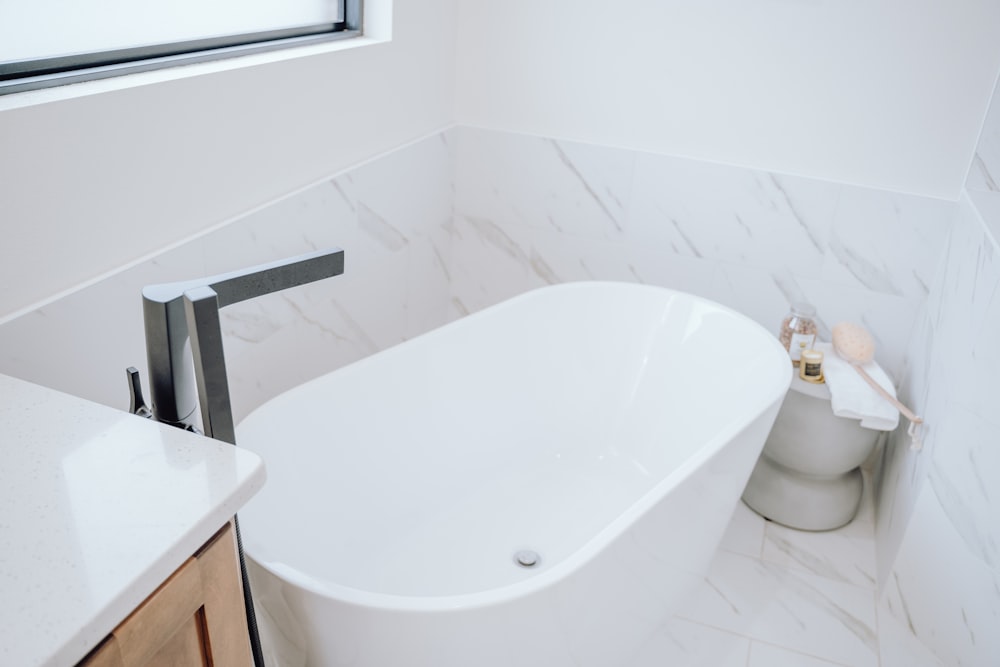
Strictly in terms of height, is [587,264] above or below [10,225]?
below

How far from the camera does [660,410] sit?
2.62 m

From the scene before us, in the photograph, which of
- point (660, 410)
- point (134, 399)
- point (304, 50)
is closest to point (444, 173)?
point (304, 50)

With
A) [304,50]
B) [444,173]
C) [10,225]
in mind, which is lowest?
[444,173]

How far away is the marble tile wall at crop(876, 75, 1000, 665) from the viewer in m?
1.88

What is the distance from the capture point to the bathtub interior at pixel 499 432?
Answer: 1.96 meters

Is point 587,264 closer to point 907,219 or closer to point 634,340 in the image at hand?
point 634,340

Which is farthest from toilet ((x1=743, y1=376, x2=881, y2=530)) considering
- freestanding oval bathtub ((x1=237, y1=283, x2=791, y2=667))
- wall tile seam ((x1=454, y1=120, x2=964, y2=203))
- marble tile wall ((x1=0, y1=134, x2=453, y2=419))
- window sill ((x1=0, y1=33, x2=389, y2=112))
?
window sill ((x1=0, y1=33, x2=389, y2=112))

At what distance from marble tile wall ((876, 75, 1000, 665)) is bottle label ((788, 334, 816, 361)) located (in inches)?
12.0

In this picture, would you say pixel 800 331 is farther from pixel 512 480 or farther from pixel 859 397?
pixel 512 480

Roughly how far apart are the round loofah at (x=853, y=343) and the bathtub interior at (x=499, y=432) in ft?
1.06

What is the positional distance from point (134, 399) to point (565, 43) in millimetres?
2016

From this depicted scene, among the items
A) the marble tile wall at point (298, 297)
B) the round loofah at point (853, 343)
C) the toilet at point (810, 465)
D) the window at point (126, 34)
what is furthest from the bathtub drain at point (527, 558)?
the window at point (126, 34)

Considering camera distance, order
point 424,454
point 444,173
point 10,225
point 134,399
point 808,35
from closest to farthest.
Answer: point 134,399, point 10,225, point 424,454, point 808,35, point 444,173

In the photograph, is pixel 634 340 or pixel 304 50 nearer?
pixel 304 50
